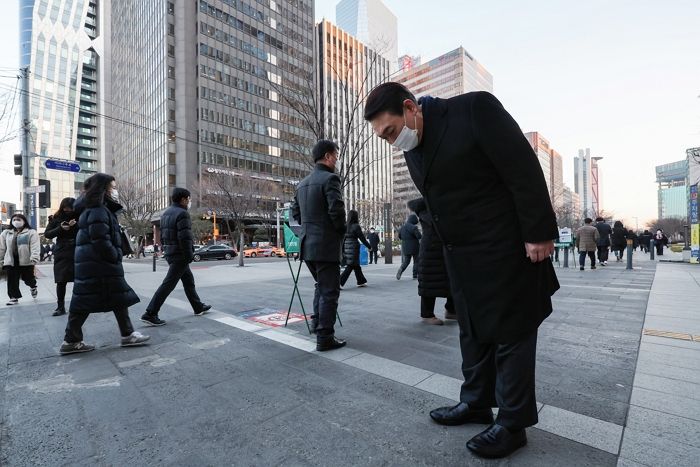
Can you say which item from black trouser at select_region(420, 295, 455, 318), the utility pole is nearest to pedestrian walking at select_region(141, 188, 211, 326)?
black trouser at select_region(420, 295, 455, 318)

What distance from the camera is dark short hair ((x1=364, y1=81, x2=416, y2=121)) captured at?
1824 mm

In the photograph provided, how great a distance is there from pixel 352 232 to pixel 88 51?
101 metres

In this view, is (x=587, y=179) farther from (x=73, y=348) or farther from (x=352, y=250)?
(x=73, y=348)

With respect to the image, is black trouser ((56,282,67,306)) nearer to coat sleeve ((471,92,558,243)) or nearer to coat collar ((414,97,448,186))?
coat collar ((414,97,448,186))

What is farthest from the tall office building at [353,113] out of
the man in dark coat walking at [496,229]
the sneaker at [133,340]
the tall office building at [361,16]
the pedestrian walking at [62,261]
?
the pedestrian walking at [62,261]

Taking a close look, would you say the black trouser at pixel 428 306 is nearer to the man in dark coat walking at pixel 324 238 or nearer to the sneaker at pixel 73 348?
the man in dark coat walking at pixel 324 238

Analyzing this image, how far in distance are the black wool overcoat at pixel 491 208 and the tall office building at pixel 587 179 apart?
82271 mm

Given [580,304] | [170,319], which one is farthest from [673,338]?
[170,319]

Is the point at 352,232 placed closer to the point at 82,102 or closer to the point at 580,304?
the point at 580,304

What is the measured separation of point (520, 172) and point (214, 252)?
30143 millimetres

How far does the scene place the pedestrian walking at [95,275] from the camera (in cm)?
349

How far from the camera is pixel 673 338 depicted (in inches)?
141

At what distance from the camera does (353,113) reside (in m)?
12.1

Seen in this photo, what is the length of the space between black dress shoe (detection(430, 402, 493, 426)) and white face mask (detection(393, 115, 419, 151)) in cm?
145
